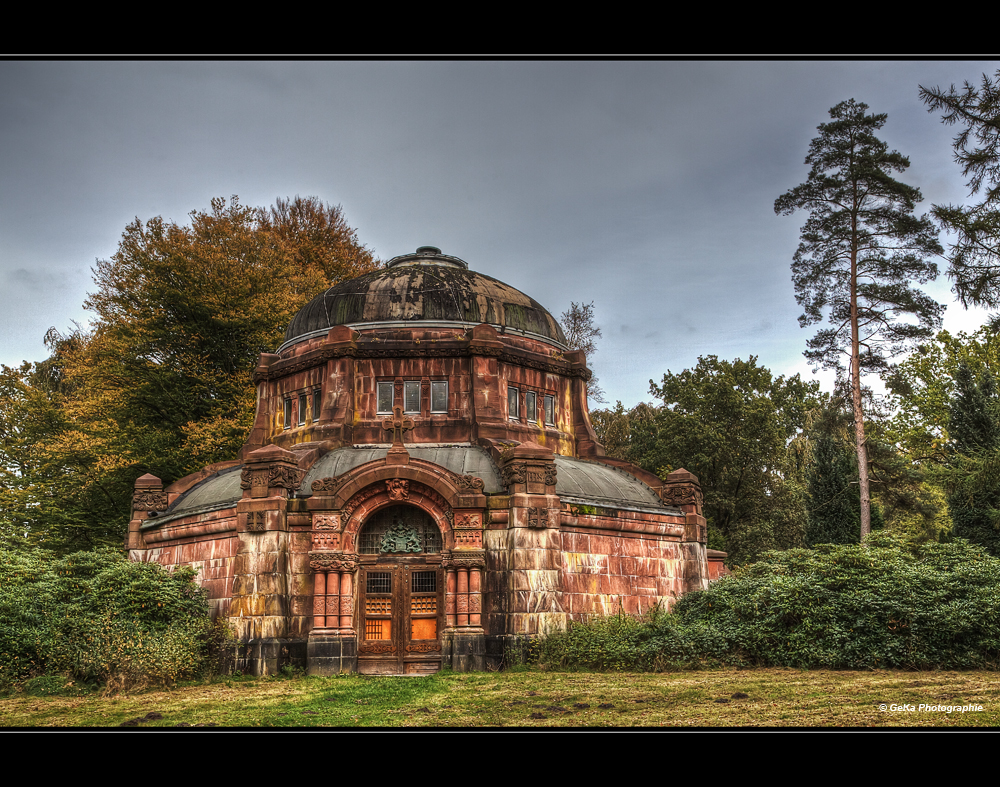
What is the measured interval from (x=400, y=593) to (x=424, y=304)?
30.6 feet

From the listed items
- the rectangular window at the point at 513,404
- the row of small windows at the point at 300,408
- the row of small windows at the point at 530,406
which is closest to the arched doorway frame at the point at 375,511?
the rectangular window at the point at 513,404

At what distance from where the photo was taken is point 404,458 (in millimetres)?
20594

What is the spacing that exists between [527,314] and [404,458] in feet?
29.3

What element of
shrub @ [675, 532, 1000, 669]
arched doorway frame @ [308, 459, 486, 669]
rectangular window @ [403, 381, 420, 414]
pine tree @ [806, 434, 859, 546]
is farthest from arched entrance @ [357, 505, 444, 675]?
pine tree @ [806, 434, 859, 546]

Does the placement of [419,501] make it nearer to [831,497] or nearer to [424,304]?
[424,304]

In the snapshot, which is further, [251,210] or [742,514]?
[742,514]

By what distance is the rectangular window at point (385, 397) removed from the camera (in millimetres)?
24766

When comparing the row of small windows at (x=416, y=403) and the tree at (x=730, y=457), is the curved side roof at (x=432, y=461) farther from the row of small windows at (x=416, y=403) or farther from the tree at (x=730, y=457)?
the tree at (x=730, y=457)

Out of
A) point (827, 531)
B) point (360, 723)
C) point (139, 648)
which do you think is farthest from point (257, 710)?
point (827, 531)

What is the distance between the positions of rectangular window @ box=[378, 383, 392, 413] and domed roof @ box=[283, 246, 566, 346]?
199cm

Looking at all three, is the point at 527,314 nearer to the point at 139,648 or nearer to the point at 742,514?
the point at 139,648

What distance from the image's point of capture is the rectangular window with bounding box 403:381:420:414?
81.3 feet

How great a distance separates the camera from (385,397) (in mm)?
24875

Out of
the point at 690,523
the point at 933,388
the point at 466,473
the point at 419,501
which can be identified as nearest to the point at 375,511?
the point at 419,501
